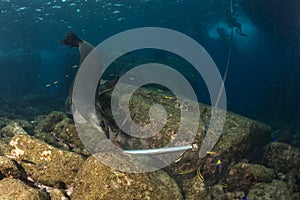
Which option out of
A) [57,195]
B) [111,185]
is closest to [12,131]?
[57,195]

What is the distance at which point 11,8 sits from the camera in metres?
23.9

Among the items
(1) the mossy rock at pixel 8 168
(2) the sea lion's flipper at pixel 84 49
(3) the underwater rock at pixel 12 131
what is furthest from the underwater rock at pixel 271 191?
(3) the underwater rock at pixel 12 131

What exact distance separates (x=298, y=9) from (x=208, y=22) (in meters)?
14.8

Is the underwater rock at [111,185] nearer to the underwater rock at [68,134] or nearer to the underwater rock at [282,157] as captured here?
the underwater rock at [68,134]

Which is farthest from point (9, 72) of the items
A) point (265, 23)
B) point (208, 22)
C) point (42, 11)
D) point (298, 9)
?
point (298, 9)

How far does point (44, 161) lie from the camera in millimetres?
4980

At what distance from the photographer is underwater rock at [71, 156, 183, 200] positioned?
409 centimetres

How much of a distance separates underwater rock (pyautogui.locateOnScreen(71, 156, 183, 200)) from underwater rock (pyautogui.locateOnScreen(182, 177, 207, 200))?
3.60 ft

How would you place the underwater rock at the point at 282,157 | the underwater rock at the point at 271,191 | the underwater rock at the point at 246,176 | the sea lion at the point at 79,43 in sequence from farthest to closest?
the underwater rock at the point at 282,157 → the sea lion at the point at 79,43 → the underwater rock at the point at 246,176 → the underwater rock at the point at 271,191

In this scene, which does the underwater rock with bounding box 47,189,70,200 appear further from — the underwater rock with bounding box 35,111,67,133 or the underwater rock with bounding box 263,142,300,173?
the underwater rock with bounding box 263,142,300,173

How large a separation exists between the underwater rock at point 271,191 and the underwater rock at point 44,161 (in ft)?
12.7

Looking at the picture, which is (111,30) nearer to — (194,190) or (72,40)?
(72,40)

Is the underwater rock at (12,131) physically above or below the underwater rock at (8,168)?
below

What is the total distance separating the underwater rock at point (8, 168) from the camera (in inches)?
176
